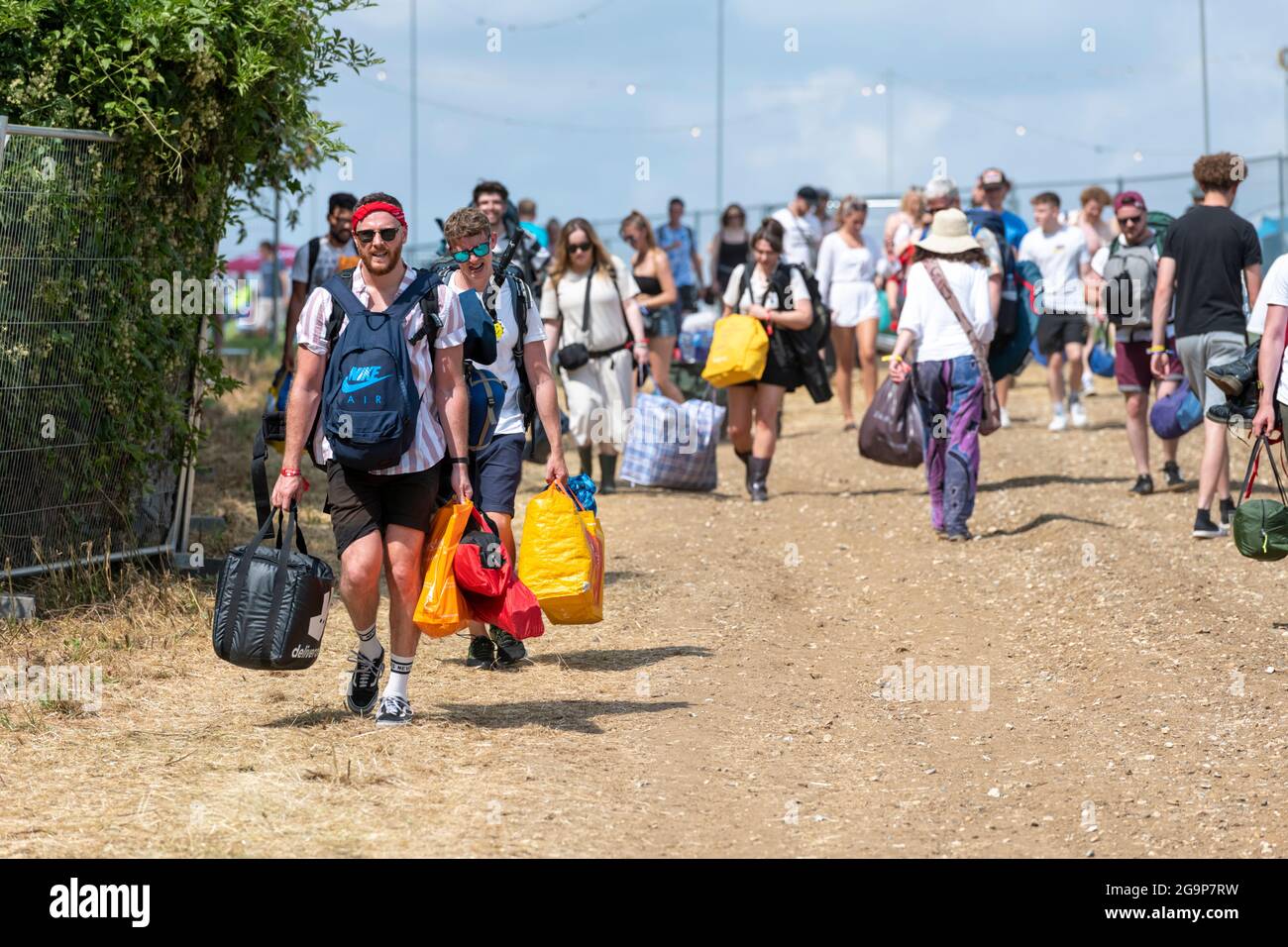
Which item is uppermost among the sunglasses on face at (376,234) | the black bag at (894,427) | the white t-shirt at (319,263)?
the white t-shirt at (319,263)

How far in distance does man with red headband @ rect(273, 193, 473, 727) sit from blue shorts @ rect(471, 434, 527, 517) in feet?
3.22

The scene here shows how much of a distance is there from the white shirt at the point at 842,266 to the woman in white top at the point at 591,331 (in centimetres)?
429

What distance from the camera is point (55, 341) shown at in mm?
8312

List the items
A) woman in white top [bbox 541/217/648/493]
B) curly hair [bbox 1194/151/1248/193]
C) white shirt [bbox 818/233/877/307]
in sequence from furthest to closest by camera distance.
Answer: white shirt [bbox 818/233/877/307]
woman in white top [bbox 541/217/648/493]
curly hair [bbox 1194/151/1248/193]

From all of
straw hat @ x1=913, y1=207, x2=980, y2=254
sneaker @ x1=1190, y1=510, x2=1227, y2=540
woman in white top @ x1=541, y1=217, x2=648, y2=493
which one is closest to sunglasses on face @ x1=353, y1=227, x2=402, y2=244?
straw hat @ x1=913, y1=207, x2=980, y2=254

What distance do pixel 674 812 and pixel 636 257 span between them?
1049cm

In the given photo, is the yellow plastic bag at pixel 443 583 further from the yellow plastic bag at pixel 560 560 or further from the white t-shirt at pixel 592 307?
the white t-shirt at pixel 592 307

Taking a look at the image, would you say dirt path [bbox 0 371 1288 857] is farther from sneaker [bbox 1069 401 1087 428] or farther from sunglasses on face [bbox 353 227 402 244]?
sneaker [bbox 1069 401 1087 428]

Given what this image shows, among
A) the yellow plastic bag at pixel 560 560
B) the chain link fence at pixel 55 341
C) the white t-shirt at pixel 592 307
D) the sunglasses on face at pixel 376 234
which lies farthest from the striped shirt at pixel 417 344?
the white t-shirt at pixel 592 307

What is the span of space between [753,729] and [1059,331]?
987cm

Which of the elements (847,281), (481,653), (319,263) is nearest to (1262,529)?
(481,653)

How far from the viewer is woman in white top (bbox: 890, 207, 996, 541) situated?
1064 centimetres

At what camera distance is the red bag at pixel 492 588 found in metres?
6.26

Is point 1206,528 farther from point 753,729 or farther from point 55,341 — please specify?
point 55,341
